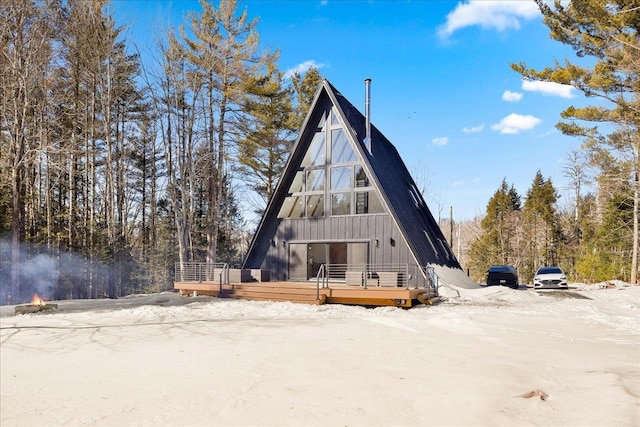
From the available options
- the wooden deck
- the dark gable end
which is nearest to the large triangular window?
the dark gable end

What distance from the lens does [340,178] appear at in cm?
1334

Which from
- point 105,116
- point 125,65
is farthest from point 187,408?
point 125,65

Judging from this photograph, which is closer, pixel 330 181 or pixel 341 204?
pixel 341 204

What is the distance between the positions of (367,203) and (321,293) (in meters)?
3.65

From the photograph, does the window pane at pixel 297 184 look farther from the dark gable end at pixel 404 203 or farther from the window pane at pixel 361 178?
the dark gable end at pixel 404 203

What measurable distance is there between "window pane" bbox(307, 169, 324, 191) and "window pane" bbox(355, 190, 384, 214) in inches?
59.4

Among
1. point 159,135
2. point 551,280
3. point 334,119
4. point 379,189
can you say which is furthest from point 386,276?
point 159,135

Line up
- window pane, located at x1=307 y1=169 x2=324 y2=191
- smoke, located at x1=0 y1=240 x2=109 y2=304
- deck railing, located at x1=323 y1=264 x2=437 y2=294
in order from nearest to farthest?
deck railing, located at x1=323 y1=264 x2=437 y2=294, window pane, located at x1=307 y1=169 x2=324 y2=191, smoke, located at x1=0 y1=240 x2=109 y2=304

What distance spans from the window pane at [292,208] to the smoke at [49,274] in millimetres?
9375

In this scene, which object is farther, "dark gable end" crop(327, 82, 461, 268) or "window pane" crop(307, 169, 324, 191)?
"window pane" crop(307, 169, 324, 191)

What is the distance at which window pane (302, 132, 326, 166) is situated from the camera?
45.0 feet

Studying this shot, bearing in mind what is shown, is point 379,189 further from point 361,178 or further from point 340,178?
point 340,178

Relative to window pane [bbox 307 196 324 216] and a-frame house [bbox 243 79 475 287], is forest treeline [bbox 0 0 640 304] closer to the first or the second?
a-frame house [bbox 243 79 475 287]

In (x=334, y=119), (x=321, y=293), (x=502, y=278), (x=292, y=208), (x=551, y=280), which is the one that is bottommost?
(x=502, y=278)
